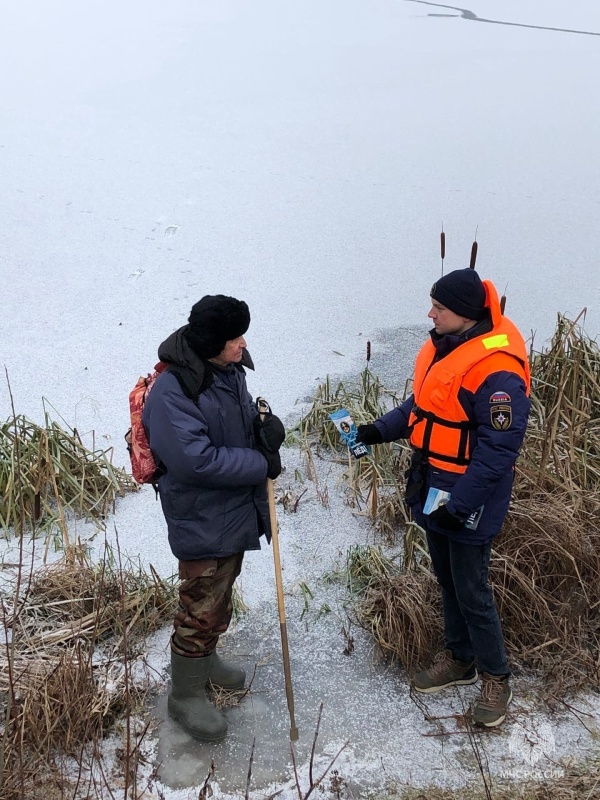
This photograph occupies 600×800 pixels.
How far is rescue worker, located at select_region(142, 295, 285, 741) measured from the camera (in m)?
1.71

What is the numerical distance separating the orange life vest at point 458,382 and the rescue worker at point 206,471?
0.32 metres

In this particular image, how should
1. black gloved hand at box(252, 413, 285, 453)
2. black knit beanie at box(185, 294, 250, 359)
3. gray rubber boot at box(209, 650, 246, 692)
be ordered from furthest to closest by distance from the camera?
gray rubber boot at box(209, 650, 246, 692)
black gloved hand at box(252, 413, 285, 453)
black knit beanie at box(185, 294, 250, 359)

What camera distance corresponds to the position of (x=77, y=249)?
4.46m

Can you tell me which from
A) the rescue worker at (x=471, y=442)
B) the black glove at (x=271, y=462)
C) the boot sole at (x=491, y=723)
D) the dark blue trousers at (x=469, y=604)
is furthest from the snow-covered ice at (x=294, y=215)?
the black glove at (x=271, y=462)

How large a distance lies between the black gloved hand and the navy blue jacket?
0.35m

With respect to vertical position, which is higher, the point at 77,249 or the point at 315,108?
the point at 315,108

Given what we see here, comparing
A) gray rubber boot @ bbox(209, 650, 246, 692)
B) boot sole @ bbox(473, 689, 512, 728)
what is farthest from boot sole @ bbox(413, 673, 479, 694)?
gray rubber boot @ bbox(209, 650, 246, 692)

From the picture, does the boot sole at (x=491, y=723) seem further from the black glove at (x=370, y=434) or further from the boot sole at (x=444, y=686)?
the black glove at (x=370, y=434)

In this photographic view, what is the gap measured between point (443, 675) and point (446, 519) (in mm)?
512

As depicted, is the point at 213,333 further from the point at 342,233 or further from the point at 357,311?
the point at 342,233

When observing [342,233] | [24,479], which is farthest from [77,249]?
[24,479]

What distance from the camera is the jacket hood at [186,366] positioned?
1716mm

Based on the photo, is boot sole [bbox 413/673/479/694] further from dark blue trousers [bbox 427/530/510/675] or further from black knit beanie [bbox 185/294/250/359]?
black knit beanie [bbox 185/294/250/359]

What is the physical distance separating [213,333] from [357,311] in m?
2.47
